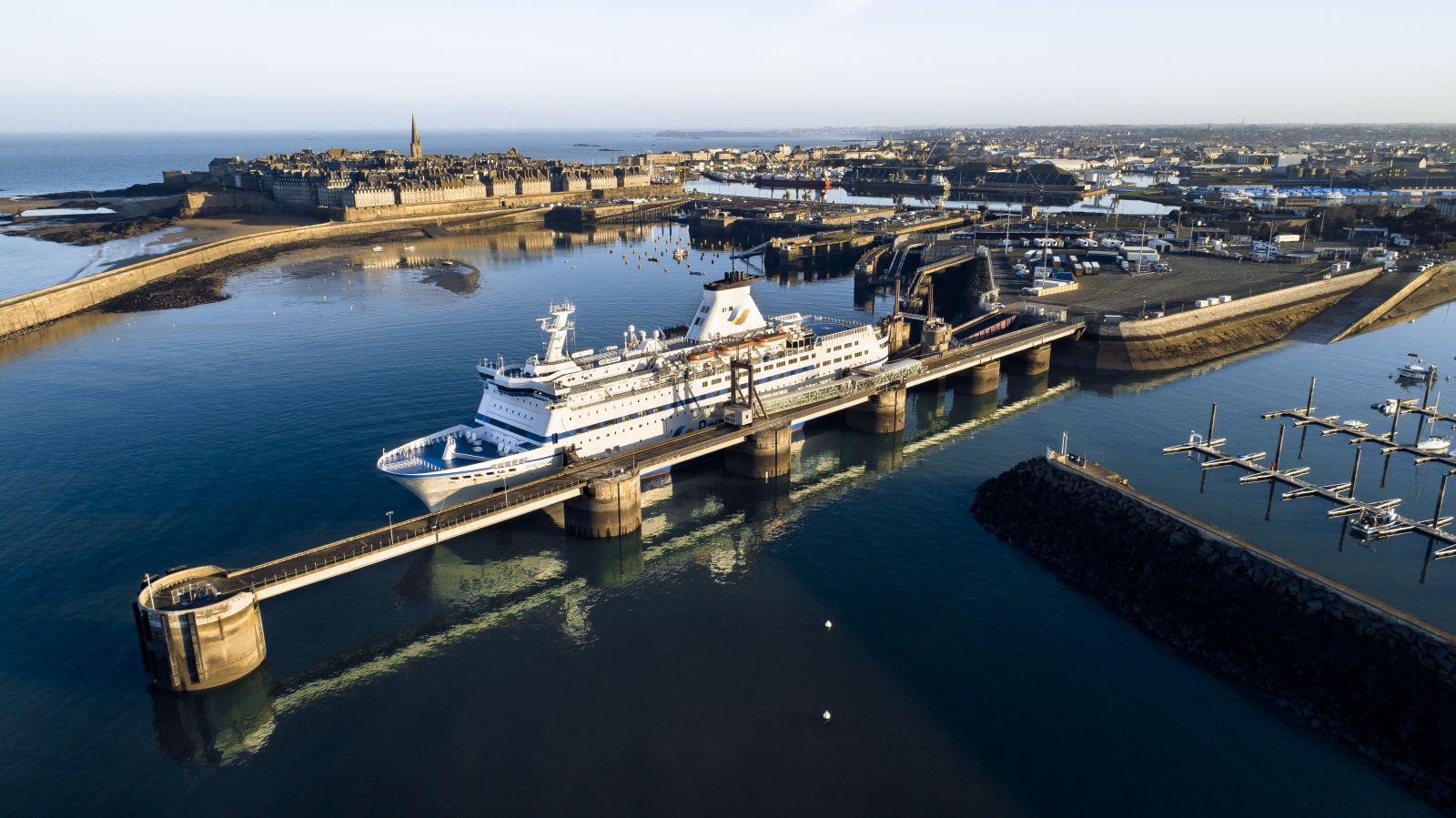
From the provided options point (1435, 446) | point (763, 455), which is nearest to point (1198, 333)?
point (1435, 446)

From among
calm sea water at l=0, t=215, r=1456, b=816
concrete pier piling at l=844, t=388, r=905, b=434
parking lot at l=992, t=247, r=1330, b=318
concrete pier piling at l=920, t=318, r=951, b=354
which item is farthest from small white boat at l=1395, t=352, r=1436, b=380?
concrete pier piling at l=844, t=388, r=905, b=434

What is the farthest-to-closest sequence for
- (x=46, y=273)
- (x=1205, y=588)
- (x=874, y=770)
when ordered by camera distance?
(x=46, y=273)
(x=1205, y=588)
(x=874, y=770)

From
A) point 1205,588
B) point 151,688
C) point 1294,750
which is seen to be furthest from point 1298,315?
point 151,688

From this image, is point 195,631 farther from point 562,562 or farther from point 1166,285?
point 1166,285

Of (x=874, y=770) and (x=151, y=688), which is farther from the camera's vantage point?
(x=151, y=688)

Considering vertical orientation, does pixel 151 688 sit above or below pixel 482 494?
below

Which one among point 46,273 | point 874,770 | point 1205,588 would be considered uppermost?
point 46,273

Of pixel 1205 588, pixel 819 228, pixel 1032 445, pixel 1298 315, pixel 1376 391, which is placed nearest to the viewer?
pixel 1205 588

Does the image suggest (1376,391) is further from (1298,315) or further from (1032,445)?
(1032,445)
